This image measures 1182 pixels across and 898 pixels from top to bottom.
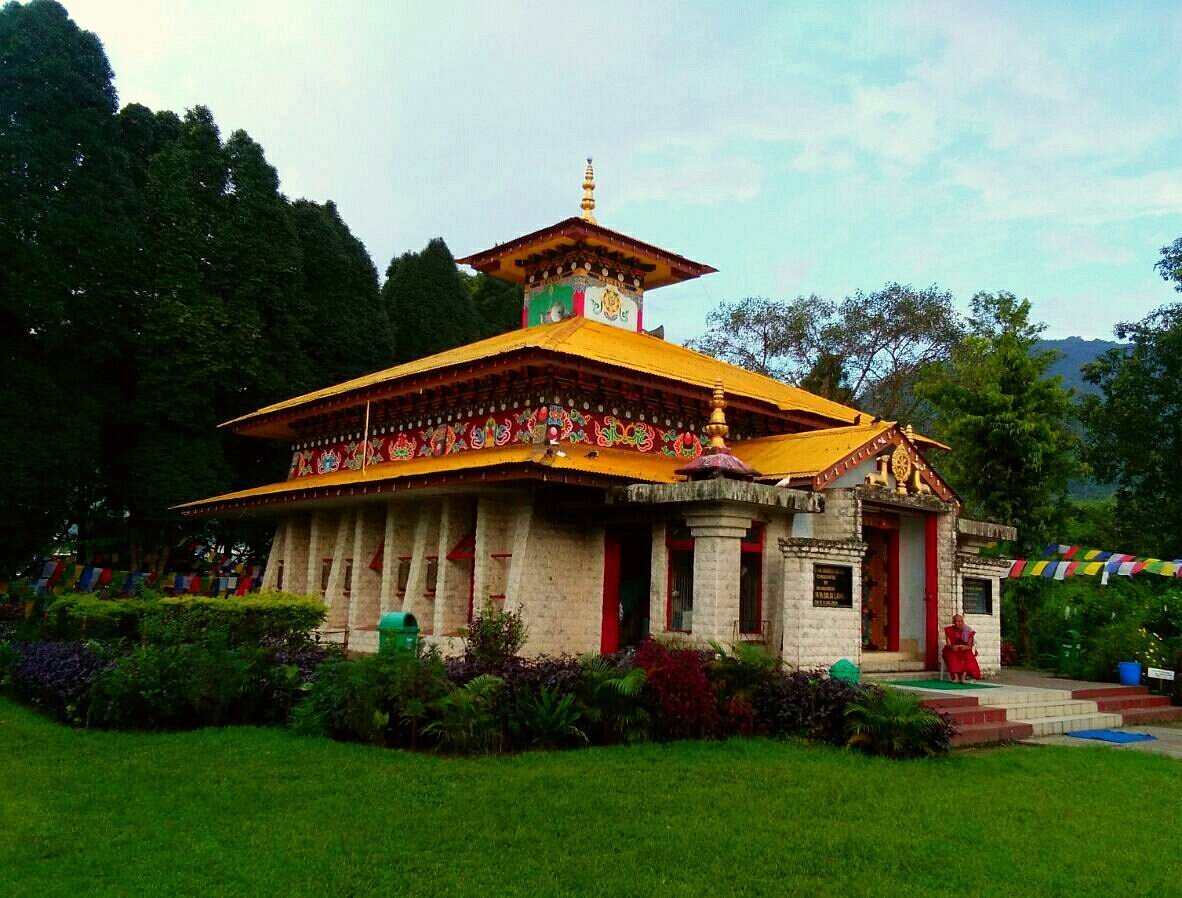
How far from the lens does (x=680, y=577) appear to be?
532 inches

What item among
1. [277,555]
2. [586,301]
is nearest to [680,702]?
[586,301]

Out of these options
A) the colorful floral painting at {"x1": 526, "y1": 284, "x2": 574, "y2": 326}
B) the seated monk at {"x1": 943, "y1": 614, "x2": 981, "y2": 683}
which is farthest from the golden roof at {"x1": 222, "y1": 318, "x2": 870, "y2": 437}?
the seated monk at {"x1": 943, "y1": 614, "x2": 981, "y2": 683}

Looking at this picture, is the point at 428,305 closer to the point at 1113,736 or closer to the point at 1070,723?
the point at 1070,723

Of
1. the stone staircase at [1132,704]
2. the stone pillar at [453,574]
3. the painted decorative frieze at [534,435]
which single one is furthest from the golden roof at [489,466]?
the stone staircase at [1132,704]

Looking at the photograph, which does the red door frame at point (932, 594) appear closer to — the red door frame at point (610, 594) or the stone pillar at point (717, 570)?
the stone pillar at point (717, 570)

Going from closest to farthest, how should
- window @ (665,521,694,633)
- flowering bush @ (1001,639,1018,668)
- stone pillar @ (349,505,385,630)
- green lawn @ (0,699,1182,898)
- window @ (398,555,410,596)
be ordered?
green lawn @ (0,699,1182,898)
window @ (665,521,694,633)
window @ (398,555,410,596)
stone pillar @ (349,505,385,630)
flowering bush @ (1001,639,1018,668)

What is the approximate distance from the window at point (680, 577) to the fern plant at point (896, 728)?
3794 mm

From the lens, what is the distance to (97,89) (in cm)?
2272

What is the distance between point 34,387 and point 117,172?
5483 millimetres

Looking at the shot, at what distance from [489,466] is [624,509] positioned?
218 centimetres

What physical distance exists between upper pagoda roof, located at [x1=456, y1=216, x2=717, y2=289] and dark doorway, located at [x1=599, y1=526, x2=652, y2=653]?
23.0ft

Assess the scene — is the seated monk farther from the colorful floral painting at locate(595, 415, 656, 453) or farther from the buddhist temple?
the colorful floral painting at locate(595, 415, 656, 453)

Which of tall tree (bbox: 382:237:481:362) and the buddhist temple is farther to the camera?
tall tree (bbox: 382:237:481:362)

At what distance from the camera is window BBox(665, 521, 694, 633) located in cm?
1319
